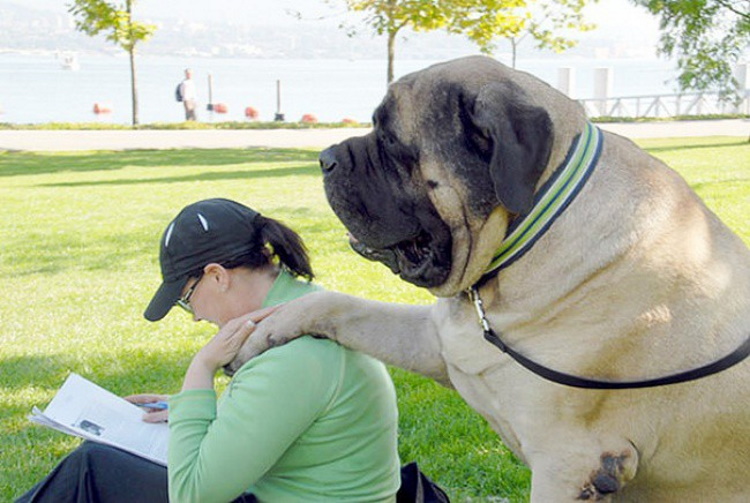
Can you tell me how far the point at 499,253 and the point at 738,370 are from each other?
658mm

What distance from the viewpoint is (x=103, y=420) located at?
3.21 meters

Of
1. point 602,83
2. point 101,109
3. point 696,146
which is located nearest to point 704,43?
point 696,146

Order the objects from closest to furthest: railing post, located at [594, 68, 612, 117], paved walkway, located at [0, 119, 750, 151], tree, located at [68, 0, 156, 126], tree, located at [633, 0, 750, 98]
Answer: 1. tree, located at [633, 0, 750, 98]
2. paved walkway, located at [0, 119, 750, 151]
3. tree, located at [68, 0, 156, 126]
4. railing post, located at [594, 68, 612, 117]

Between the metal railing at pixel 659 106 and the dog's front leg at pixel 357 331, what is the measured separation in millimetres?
28509

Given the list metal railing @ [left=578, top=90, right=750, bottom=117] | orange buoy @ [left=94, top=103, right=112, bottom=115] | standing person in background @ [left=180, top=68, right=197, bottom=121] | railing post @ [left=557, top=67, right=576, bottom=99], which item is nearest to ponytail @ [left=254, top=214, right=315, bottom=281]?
standing person in background @ [left=180, top=68, right=197, bottom=121]

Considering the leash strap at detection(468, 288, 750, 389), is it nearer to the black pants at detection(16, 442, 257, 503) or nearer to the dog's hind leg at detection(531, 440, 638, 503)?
the dog's hind leg at detection(531, 440, 638, 503)

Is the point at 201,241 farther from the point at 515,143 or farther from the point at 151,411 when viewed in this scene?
the point at 515,143

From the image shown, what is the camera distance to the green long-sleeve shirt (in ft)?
8.99

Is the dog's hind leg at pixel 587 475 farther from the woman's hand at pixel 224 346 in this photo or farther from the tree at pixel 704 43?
the tree at pixel 704 43

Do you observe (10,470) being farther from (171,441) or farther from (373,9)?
(373,9)

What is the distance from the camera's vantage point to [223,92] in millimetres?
64438

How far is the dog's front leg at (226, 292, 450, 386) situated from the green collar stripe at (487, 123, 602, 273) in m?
0.54

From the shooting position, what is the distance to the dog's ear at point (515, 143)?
239cm

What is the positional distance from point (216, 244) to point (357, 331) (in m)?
0.49
